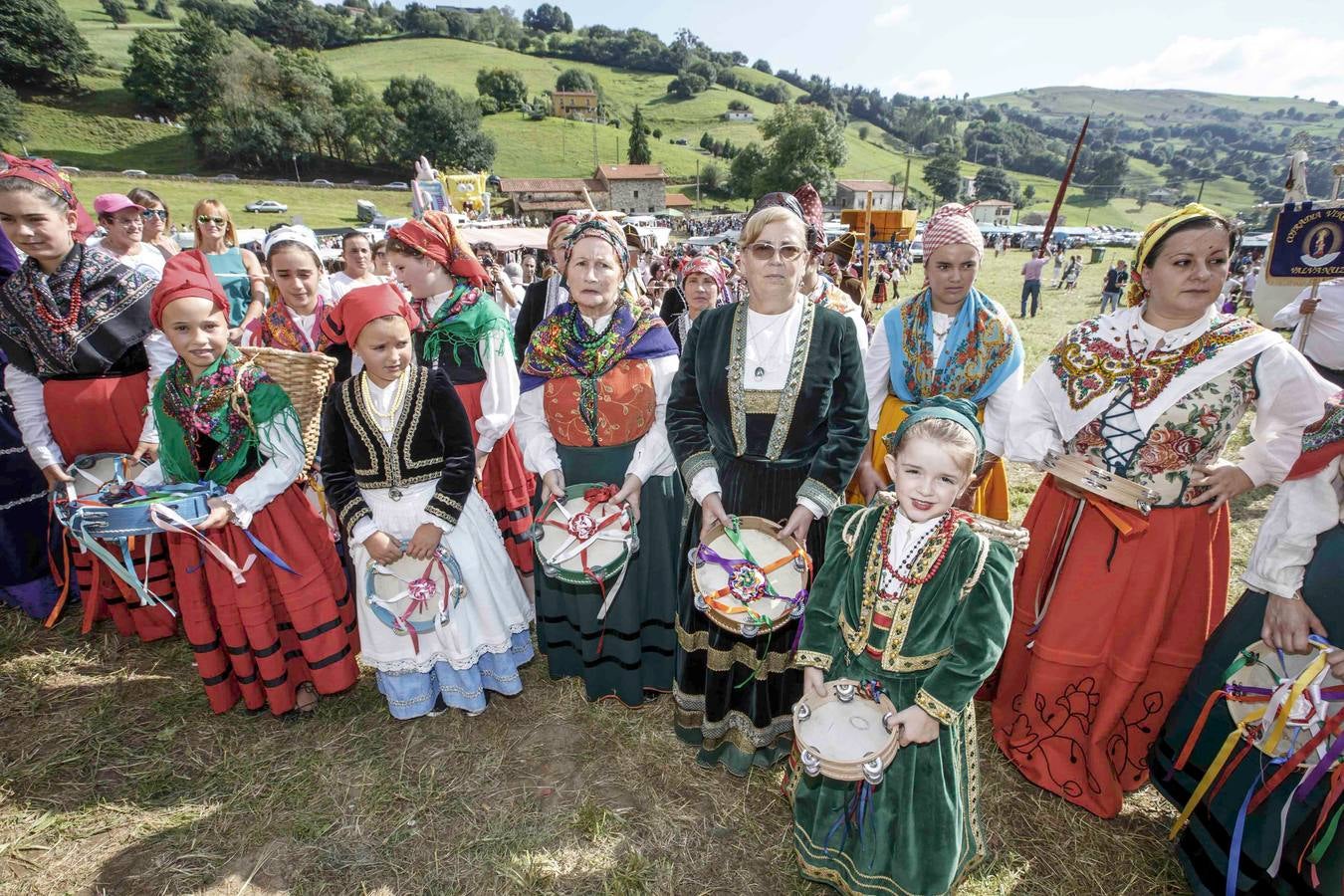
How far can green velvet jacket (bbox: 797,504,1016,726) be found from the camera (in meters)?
2.08

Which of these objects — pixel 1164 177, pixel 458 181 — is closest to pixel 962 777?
pixel 458 181

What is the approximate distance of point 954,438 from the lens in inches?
79.7

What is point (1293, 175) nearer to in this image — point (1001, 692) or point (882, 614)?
point (1001, 692)

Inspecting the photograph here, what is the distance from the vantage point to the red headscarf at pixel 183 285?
109 inches

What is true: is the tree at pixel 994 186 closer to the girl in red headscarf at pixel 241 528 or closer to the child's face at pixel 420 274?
the child's face at pixel 420 274

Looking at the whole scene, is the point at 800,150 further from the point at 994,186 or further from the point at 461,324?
the point at 461,324

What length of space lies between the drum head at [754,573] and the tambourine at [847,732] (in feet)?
1.10

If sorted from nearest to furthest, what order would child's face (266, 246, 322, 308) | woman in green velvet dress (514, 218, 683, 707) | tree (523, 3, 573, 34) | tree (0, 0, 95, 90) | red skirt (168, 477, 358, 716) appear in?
woman in green velvet dress (514, 218, 683, 707)
red skirt (168, 477, 358, 716)
child's face (266, 246, 322, 308)
tree (0, 0, 95, 90)
tree (523, 3, 573, 34)

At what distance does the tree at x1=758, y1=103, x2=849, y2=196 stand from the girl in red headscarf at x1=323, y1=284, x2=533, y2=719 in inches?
2657

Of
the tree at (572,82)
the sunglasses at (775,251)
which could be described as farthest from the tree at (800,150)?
the sunglasses at (775,251)

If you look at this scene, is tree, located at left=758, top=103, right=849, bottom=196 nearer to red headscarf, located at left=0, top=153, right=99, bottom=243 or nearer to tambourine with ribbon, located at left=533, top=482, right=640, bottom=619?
red headscarf, located at left=0, top=153, right=99, bottom=243

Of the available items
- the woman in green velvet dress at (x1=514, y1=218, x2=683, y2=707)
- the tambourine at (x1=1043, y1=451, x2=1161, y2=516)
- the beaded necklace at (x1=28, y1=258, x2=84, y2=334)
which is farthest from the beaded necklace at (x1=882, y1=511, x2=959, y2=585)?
the beaded necklace at (x1=28, y1=258, x2=84, y2=334)

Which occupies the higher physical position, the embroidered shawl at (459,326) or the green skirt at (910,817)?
the embroidered shawl at (459,326)

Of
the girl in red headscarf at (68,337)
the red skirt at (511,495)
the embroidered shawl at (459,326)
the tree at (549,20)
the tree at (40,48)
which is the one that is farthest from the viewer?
the tree at (549,20)
